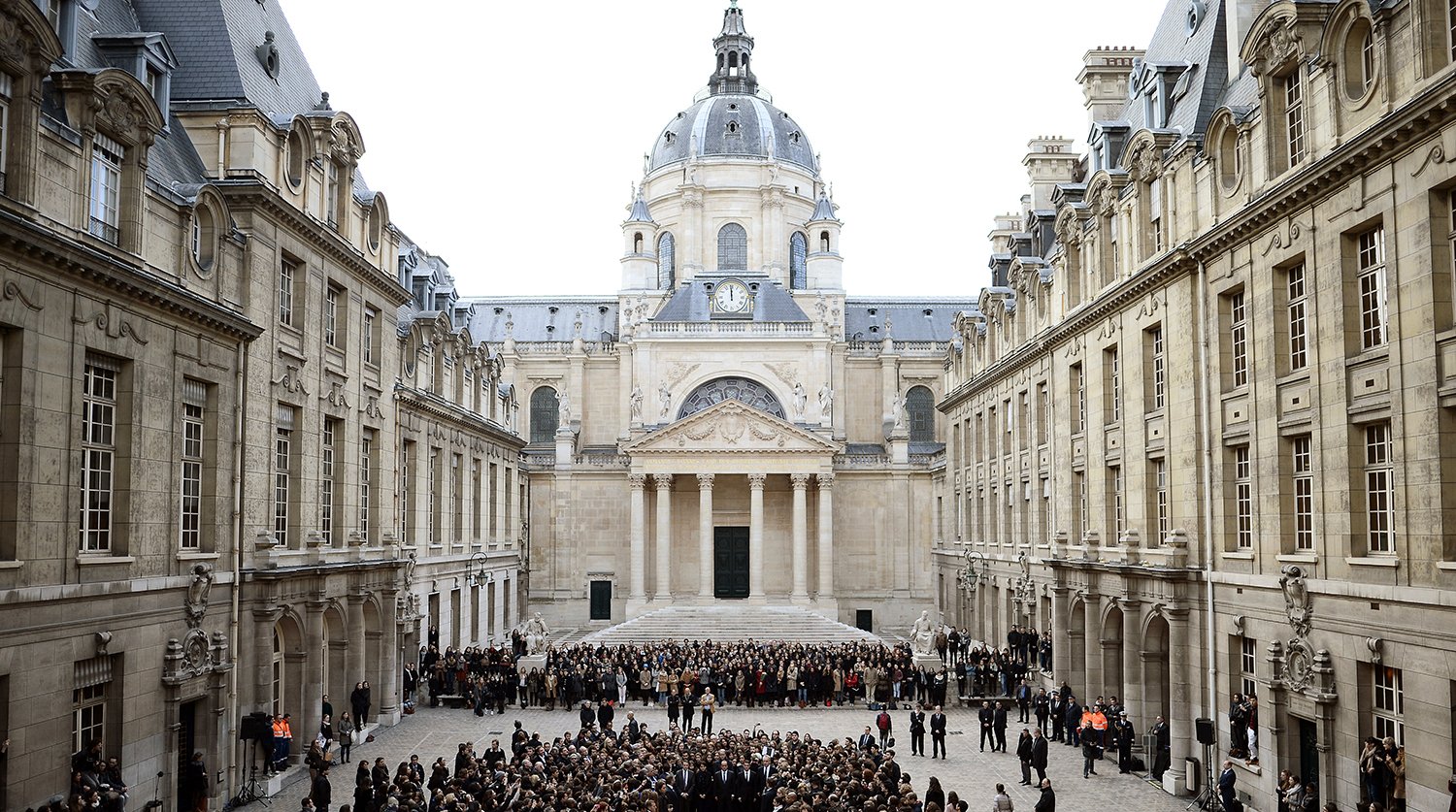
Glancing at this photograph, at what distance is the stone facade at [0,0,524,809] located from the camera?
61.0ft

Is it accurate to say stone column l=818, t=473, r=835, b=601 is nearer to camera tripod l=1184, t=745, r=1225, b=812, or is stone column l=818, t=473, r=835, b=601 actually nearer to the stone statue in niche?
camera tripod l=1184, t=745, r=1225, b=812

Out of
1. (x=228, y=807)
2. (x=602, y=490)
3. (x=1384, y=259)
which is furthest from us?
(x=602, y=490)

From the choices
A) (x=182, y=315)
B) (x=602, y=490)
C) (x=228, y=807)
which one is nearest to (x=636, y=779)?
(x=228, y=807)

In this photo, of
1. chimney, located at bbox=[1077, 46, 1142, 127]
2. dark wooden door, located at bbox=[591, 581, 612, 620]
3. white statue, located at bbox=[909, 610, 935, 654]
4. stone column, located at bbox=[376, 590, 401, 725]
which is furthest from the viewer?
dark wooden door, located at bbox=[591, 581, 612, 620]

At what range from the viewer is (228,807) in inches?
975

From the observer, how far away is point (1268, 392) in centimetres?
2402

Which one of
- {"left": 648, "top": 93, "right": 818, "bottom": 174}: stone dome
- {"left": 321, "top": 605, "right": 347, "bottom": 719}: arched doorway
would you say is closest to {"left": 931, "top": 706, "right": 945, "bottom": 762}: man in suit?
Result: {"left": 321, "top": 605, "right": 347, "bottom": 719}: arched doorway

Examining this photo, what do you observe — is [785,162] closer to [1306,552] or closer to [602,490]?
[602,490]

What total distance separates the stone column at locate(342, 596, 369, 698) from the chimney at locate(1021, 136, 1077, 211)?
28619 mm

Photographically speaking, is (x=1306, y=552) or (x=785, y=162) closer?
(x=1306, y=552)

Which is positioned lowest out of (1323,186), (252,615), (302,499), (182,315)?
(252,615)

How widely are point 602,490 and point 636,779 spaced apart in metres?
47.4

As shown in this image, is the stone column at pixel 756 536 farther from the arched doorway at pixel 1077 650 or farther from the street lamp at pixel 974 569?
the arched doorway at pixel 1077 650

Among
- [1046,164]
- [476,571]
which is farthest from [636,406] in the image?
[1046,164]
